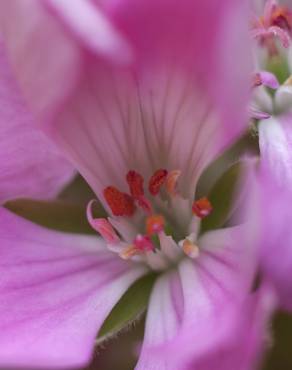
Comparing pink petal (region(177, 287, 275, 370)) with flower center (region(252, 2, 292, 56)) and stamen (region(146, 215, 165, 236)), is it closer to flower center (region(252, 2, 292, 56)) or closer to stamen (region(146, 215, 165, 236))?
stamen (region(146, 215, 165, 236))

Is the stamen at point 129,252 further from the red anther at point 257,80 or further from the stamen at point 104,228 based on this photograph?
the red anther at point 257,80

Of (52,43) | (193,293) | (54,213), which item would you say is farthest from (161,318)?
(52,43)

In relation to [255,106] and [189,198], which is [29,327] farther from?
[255,106]

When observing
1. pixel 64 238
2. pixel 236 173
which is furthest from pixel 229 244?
pixel 64 238

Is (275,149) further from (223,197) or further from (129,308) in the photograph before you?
(129,308)

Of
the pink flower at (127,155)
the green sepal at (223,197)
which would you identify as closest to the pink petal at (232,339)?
the pink flower at (127,155)

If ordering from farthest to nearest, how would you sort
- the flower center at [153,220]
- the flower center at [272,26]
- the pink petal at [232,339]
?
the flower center at [272,26] → the flower center at [153,220] → the pink petal at [232,339]

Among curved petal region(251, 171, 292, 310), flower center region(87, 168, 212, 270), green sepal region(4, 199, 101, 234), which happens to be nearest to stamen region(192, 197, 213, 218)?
flower center region(87, 168, 212, 270)
